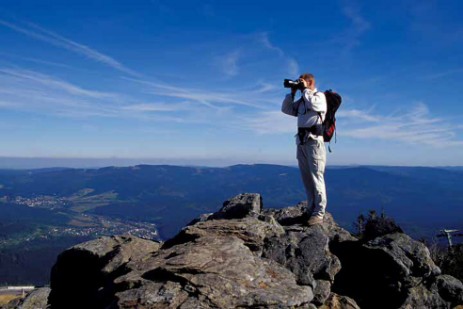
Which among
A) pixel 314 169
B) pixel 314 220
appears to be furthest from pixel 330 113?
pixel 314 220

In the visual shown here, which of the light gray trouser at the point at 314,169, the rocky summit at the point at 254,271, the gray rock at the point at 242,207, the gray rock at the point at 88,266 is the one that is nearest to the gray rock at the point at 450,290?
the rocky summit at the point at 254,271

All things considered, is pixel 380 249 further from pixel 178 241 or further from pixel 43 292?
pixel 43 292

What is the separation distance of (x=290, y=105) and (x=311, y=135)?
1.61 meters

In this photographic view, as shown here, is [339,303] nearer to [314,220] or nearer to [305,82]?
[314,220]

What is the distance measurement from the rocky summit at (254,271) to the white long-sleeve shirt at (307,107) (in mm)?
4380

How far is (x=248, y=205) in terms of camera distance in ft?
61.0

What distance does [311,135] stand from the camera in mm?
15727

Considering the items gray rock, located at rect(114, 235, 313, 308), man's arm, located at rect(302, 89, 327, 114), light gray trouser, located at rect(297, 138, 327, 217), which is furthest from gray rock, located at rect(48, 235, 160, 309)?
man's arm, located at rect(302, 89, 327, 114)

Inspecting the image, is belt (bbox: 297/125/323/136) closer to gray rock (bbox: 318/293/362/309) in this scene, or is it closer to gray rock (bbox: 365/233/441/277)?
gray rock (bbox: 365/233/441/277)

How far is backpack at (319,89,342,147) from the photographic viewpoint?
16312mm

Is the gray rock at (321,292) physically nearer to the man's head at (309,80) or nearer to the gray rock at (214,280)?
the gray rock at (214,280)

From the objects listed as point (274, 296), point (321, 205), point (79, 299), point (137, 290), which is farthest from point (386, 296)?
point (79, 299)

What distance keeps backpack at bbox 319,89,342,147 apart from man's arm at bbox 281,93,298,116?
4.41 ft

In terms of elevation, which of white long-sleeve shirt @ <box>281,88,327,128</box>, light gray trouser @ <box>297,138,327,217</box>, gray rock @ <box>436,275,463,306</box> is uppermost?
white long-sleeve shirt @ <box>281,88,327,128</box>
